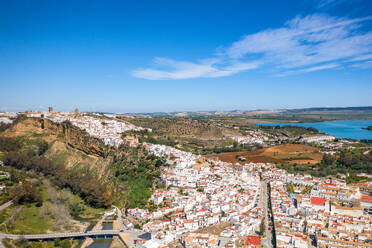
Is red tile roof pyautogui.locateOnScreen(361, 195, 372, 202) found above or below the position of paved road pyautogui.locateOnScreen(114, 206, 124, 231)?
above

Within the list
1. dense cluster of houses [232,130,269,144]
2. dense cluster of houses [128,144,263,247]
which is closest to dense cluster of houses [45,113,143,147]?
dense cluster of houses [128,144,263,247]

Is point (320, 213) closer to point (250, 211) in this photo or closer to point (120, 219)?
point (250, 211)

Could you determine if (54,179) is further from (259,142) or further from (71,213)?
(259,142)

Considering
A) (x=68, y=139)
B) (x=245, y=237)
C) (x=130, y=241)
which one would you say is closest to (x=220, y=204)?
(x=245, y=237)

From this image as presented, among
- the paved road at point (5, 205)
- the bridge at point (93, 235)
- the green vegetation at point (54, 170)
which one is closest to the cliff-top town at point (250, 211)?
the bridge at point (93, 235)

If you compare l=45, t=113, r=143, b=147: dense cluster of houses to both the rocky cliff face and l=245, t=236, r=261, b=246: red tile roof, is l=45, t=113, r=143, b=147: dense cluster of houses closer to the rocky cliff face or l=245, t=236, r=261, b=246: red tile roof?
the rocky cliff face

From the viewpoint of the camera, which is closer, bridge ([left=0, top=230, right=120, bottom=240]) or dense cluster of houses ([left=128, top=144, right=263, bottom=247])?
bridge ([left=0, top=230, right=120, bottom=240])

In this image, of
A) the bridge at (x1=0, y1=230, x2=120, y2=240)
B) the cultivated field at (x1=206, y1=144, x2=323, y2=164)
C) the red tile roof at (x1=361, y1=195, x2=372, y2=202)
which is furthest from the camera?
the cultivated field at (x1=206, y1=144, x2=323, y2=164)

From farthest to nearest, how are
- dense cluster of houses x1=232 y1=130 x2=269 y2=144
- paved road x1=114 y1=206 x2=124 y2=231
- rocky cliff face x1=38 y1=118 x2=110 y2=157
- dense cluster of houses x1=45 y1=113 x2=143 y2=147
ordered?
1. dense cluster of houses x1=232 y1=130 x2=269 y2=144
2. dense cluster of houses x1=45 y1=113 x2=143 y2=147
3. rocky cliff face x1=38 y1=118 x2=110 y2=157
4. paved road x1=114 y1=206 x2=124 y2=231
